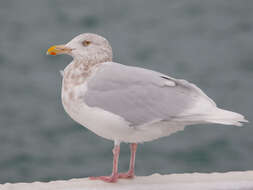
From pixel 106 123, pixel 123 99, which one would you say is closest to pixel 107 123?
pixel 106 123

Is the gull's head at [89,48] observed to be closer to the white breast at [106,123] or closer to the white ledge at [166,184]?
the white breast at [106,123]

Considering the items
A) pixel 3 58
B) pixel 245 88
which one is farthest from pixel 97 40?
pixel 3 58

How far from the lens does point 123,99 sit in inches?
96.3

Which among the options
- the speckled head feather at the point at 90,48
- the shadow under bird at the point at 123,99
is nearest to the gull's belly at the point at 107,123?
the shadow under bird at the point at 123,99

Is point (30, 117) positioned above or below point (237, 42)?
Result: below

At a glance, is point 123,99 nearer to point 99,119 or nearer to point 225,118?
point 99,119

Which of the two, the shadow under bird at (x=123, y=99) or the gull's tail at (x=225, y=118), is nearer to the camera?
the gull's tail at (x=225, y=118)

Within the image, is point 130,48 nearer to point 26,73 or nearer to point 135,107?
point 26,73

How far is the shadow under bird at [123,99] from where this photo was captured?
7.93 feet

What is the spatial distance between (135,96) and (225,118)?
412 mm

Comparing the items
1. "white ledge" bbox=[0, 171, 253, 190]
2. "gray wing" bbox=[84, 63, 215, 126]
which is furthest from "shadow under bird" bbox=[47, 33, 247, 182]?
"white ledge" bbox=[0, 171, 253, 190]

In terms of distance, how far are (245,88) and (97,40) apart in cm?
471

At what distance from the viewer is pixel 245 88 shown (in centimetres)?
689

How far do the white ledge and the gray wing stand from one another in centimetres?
31
